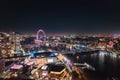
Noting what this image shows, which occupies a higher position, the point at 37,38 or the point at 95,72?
the point at 37,38

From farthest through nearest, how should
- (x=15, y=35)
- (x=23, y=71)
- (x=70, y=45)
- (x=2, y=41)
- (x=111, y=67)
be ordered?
1. (x=70, y=45)
2. (x=15, y=35)
3. (x=2, y=41)
4. (x=111, y=67)
5. (x=23, y=71)

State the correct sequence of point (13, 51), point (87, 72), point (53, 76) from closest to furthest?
point (53, 76) < point (87, 72) < point (13, 51)

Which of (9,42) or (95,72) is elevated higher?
(9,42)

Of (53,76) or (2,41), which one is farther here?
(2,41)

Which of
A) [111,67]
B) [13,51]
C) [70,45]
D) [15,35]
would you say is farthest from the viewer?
[70,45]

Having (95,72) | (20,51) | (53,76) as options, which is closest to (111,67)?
(95,72)

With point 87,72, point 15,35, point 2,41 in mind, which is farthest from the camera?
point 15,35

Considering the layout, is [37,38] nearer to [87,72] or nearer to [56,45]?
[56,45]

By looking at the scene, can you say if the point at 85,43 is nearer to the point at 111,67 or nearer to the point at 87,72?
the point at 111,67

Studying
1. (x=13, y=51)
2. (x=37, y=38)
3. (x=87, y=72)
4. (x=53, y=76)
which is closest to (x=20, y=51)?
(x=13, y=51)
